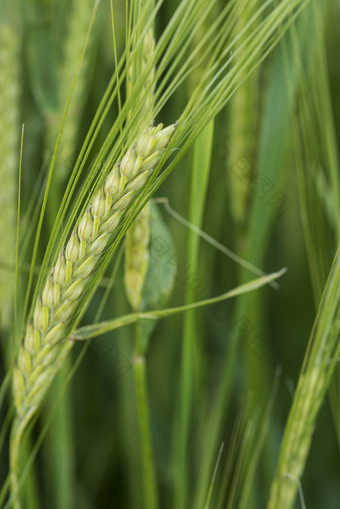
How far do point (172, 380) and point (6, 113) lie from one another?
1.38 feet

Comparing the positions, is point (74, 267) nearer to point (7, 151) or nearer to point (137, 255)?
point (137, 255)

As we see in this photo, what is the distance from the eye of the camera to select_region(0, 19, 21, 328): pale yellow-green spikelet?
57 centimetres

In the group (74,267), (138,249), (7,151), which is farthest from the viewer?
(7,151)

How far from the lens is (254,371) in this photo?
0.69m

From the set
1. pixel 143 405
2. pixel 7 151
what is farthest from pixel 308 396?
pixel 7 151

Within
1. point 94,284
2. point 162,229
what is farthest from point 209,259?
point 94,284

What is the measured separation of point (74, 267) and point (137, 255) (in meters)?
0.11

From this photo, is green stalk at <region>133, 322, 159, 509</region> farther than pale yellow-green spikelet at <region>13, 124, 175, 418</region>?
Yes

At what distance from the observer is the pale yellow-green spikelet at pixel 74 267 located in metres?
0.33

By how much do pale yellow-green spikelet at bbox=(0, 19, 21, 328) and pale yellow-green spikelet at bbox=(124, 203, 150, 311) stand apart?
0.16 meters

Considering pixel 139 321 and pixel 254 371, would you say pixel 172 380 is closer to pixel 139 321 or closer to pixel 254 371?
pixel 254 371

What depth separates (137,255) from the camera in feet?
1.49

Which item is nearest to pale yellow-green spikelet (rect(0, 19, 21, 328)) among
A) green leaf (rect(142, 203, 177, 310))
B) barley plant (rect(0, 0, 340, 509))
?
barley plant (rect(0, 0, 340, 509))

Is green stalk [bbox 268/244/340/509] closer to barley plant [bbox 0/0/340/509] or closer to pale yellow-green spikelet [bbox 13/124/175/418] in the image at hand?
barley plant [bbox 0/0/340/509]
